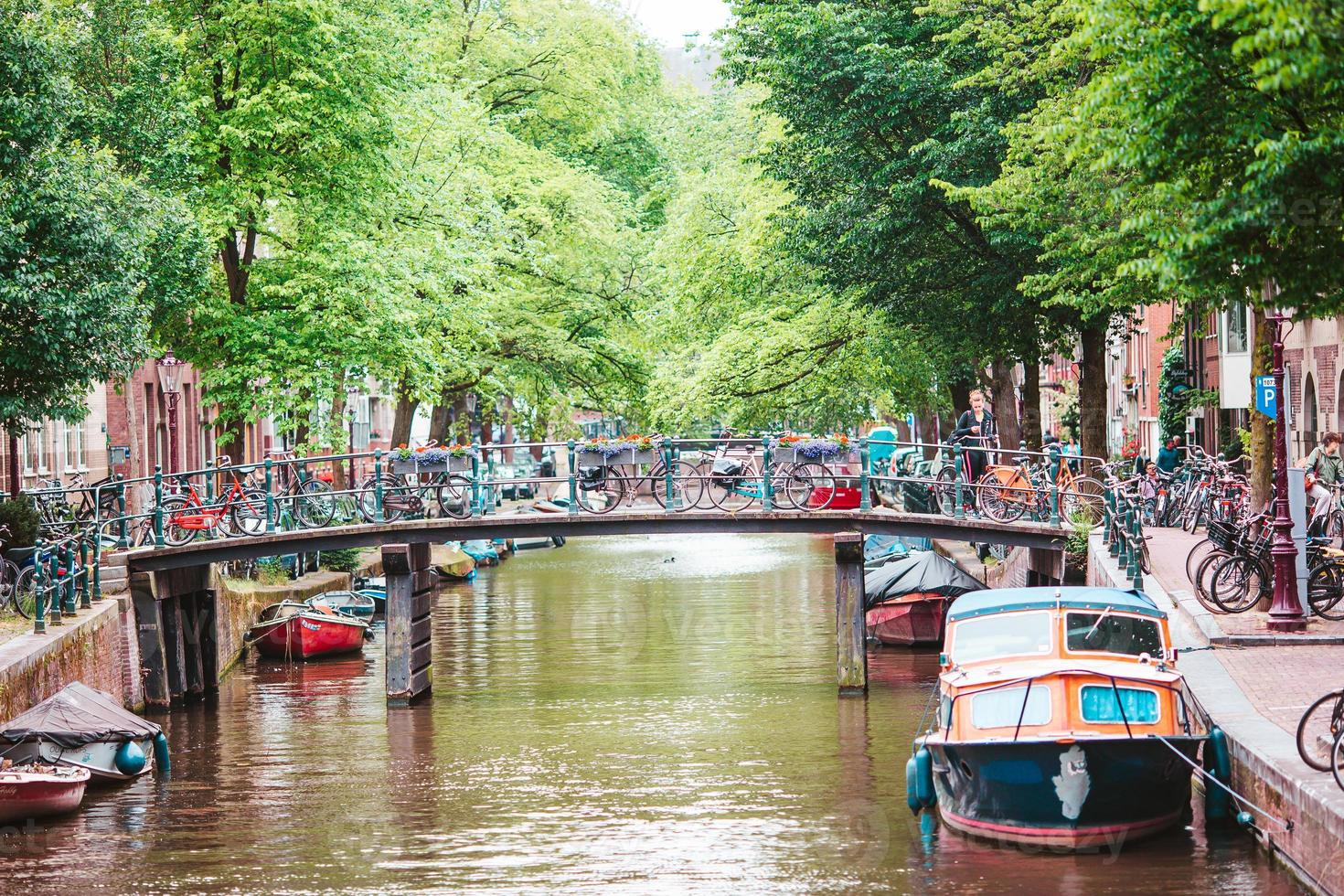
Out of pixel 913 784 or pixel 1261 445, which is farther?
pixel 1261 445

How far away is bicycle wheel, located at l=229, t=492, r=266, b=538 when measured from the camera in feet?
106

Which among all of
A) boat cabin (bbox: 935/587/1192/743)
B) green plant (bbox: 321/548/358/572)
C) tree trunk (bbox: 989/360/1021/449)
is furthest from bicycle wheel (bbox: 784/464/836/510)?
green plant (bbox: 321/548/358/572)

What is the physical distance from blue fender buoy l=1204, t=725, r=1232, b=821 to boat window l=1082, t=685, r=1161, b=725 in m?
0.75

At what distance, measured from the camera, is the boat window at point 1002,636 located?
19.5 m

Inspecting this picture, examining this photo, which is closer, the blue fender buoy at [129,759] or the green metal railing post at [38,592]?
the blue fender buoy at [129,759]

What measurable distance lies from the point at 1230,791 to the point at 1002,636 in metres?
3.88

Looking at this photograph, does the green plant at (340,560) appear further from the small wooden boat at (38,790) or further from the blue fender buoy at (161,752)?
the small wooden boat at (38,790)

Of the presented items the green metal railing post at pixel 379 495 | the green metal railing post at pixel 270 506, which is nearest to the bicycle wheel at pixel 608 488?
the green metal railing post at pixel 379 495

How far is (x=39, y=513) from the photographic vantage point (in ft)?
101

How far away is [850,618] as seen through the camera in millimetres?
32156

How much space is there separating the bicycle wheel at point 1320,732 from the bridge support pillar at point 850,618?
16467 millimetres

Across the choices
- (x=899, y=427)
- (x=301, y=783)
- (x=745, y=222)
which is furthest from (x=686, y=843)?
(x=899, y=427)

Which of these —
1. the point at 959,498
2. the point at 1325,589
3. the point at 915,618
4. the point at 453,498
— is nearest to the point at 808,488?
the point at 959,498

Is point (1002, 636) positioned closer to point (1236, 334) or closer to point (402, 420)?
point (1236, 334)
